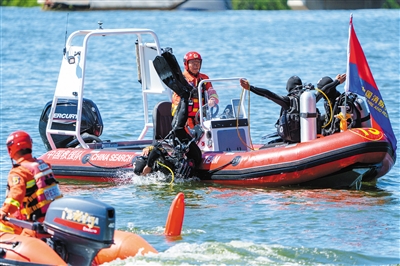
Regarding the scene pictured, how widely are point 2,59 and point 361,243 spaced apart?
25.5 metres

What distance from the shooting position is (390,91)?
22.0 m

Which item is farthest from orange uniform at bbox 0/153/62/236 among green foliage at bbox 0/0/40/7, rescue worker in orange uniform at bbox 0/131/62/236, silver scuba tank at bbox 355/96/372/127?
green foliage at bbox 0/0/40/7

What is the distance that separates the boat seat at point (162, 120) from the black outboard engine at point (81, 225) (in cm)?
506

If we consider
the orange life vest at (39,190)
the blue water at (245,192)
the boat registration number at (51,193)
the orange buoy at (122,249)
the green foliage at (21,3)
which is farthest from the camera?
the green foliage at (21,3)

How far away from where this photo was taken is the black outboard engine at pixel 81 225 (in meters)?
6.64

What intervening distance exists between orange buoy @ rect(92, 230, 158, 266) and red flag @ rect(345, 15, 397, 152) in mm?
4146

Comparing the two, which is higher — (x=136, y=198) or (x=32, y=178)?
(x=32, y=178)

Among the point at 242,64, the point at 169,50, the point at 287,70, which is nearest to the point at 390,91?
the point at 287,70

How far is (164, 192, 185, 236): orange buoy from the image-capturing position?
788cm

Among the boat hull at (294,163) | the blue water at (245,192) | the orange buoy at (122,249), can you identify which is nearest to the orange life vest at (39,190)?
the orange buoy at (122,249)

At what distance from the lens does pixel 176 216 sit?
26.3 feet

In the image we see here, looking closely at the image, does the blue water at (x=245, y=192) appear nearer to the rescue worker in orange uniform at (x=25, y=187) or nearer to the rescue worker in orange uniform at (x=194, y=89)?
the rescue worker in orange uniform at (x=25, y=187)

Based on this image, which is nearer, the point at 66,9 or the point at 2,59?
the point at 2,59

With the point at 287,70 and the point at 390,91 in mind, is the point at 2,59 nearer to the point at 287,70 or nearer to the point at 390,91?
the point at 287,70
